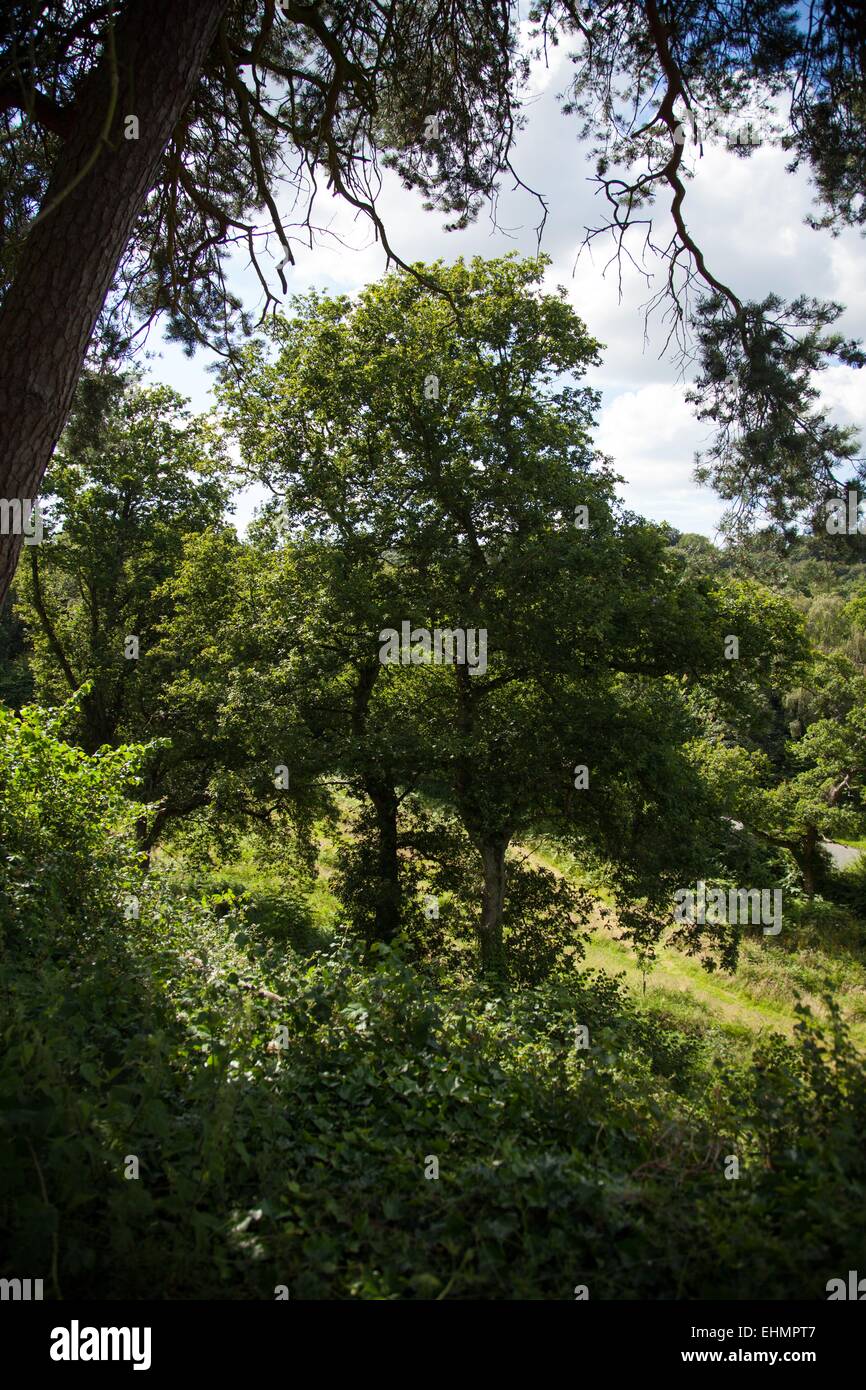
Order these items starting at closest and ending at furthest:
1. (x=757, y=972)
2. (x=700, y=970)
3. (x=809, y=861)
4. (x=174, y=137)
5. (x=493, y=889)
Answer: (x=174, y=137) → (x=493, y=889) → (x=757, y=972) → (x=700, y=970) → (x=809, y=861)

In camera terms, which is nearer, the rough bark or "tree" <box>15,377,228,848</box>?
"tree" <box>15,377,228,848</box>

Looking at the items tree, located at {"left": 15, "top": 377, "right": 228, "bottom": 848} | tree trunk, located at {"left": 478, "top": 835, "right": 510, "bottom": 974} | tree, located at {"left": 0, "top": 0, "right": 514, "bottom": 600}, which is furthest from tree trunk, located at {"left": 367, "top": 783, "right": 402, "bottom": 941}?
tree, located at {"left": 0, "top": 0, "right": 514, "bottom": 600}

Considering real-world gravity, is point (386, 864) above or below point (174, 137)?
below

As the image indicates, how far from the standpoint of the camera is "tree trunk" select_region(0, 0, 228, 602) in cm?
388

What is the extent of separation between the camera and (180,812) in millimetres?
15164

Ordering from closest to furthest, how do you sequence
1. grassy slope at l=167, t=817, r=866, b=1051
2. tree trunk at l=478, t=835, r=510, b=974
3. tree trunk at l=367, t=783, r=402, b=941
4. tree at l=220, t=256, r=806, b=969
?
tree at l=220, t=256, r=806, b=969
tree trunk at l=478, t=835, r=510, b=974
tree trunk at l=367, t=783, r=402, b=941
grassy slope at l=167, t=817, r=866, b=1051

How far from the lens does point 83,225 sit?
159 inches

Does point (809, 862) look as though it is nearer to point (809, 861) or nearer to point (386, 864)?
point (809, 861)

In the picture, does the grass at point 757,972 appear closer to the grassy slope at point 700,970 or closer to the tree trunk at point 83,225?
the grassy slope at point 700,970

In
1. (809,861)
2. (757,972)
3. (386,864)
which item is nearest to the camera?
(386,864)

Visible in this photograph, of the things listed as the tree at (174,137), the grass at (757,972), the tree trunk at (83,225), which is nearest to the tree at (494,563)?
the grass at (757,972)

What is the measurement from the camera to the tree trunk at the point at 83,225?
388 cm

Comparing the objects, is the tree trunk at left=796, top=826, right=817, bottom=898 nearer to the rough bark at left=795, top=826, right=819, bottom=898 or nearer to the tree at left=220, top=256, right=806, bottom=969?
the rough bark at left=795, top=826, right=819, bottom=898

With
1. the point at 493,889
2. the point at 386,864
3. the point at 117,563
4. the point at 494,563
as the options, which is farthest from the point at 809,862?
the point at 117,563
